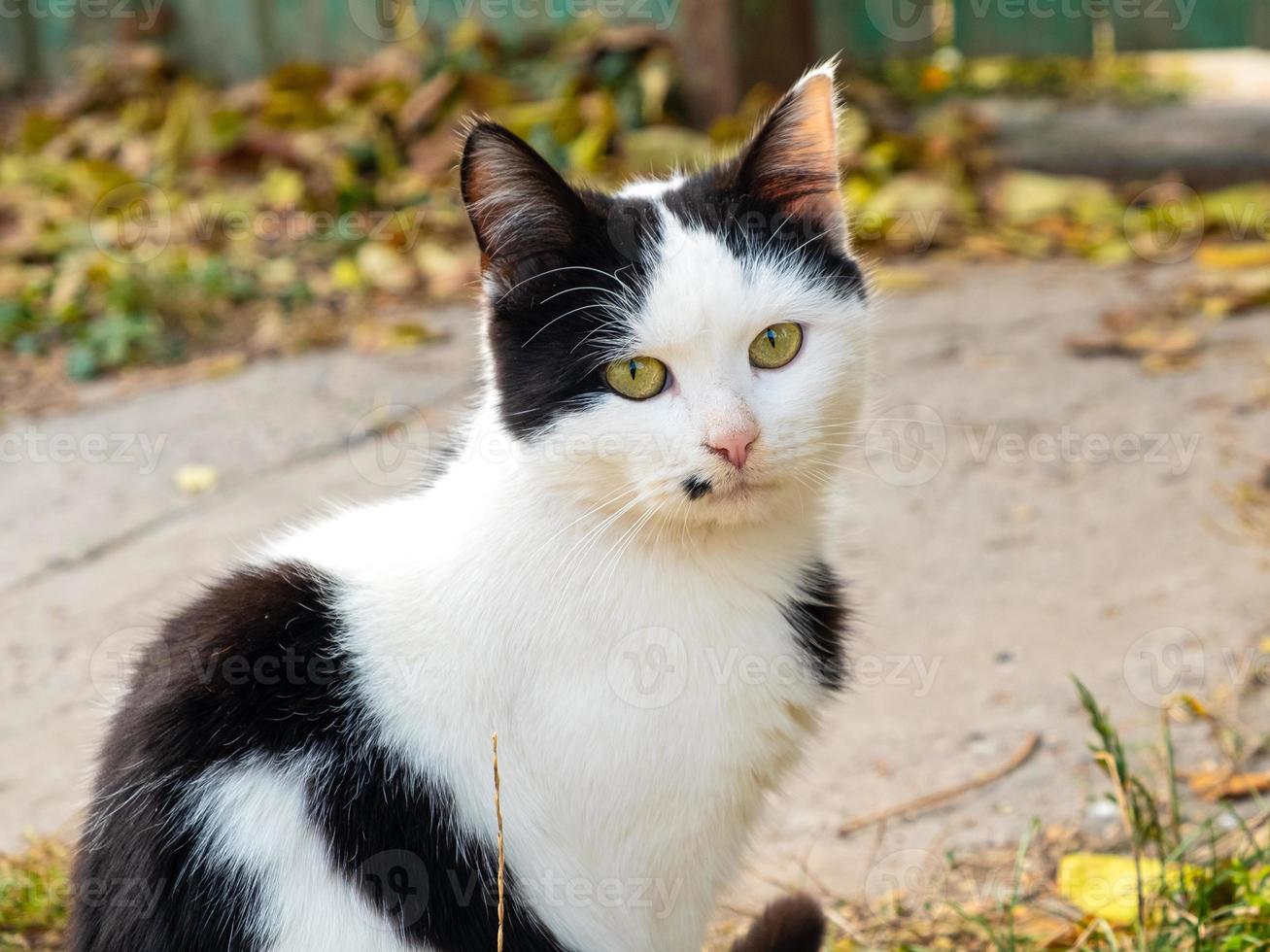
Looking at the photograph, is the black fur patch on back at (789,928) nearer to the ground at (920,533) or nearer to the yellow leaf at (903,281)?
the ground at (920,533)

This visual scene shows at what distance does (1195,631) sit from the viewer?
3.09 meters

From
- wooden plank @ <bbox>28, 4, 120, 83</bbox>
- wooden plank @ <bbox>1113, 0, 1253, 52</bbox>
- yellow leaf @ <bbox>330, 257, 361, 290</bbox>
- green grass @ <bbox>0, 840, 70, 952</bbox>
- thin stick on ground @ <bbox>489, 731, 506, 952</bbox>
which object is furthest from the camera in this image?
wooden plank @ <bbox>28, 4, 120, 83</bbox>

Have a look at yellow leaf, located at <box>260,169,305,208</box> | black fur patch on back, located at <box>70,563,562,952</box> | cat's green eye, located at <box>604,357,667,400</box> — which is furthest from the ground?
yellow leaf, located at <box>260,169,305,208</box>

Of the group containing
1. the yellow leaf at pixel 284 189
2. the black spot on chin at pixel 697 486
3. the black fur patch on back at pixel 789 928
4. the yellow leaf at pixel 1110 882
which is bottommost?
the yellow leaf at pixel 1110 882

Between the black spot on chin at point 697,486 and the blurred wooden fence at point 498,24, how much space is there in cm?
632

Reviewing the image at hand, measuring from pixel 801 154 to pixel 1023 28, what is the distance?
7.25 m

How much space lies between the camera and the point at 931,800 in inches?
108

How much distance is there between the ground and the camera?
282cm

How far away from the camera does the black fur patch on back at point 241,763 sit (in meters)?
1.73

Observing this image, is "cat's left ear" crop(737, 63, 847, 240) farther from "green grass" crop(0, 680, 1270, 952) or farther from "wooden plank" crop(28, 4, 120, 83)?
"wooden plank" crop(28, 4, 120, 83)

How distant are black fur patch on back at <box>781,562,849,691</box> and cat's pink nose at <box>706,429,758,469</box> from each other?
12.5 inches

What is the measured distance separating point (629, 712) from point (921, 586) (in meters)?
1.86

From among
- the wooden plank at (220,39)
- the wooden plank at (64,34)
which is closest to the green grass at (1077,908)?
the wooden plank at (220,39)

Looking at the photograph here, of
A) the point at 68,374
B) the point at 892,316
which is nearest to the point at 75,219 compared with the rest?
the point at 68,374
